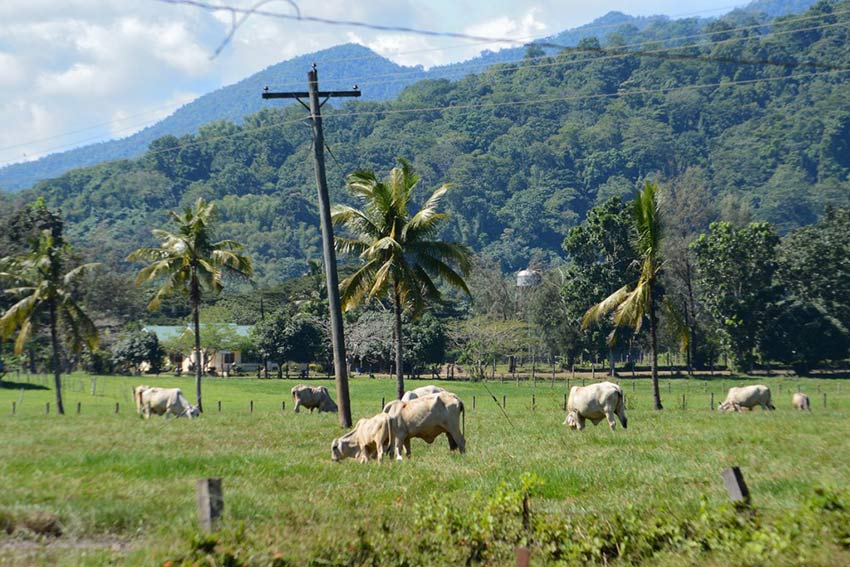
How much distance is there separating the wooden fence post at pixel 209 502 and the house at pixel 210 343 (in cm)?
8175

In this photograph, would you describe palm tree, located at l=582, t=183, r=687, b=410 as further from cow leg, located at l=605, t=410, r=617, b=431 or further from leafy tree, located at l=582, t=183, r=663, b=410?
cow leg, located at l=605, t=410, r=617, b=431

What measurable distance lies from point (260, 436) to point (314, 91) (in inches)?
370

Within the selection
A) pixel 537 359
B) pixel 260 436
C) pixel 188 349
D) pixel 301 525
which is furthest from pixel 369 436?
pixel 537 359

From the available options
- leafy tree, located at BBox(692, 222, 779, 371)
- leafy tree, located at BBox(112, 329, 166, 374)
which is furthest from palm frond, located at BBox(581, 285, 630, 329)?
leafy tree, located at BBox(112, 329, 166, 374)

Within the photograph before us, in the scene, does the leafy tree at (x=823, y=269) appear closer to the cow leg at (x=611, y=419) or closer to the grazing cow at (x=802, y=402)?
the grazing cow at (x=802, y=402)

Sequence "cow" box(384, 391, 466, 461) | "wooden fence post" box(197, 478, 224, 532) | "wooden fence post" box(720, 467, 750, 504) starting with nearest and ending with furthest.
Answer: "wooden fence post" box(197, 478, 224, 532) → "wooden fence post" box(720, 467, 750, 504) → "cow" box(384, 391, 466, 461)

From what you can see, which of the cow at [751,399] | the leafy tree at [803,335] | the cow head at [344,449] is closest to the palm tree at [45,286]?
the cow head at [344,449]

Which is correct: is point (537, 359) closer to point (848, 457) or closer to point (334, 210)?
point (334, 210)

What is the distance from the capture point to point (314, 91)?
25.6 metres

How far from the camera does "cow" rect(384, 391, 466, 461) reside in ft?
65.4

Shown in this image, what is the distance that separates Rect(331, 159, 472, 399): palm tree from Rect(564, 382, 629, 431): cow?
4.83m

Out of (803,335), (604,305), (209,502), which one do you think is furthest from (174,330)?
(209,502)

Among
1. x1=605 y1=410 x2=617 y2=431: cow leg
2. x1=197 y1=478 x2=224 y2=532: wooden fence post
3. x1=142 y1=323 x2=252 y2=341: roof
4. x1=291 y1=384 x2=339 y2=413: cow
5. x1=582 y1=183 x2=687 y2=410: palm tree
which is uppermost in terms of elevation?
x1=582 y1=183 x2=687 y2=410: palm tree

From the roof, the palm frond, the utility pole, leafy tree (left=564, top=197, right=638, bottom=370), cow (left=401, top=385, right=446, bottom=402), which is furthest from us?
the roof
